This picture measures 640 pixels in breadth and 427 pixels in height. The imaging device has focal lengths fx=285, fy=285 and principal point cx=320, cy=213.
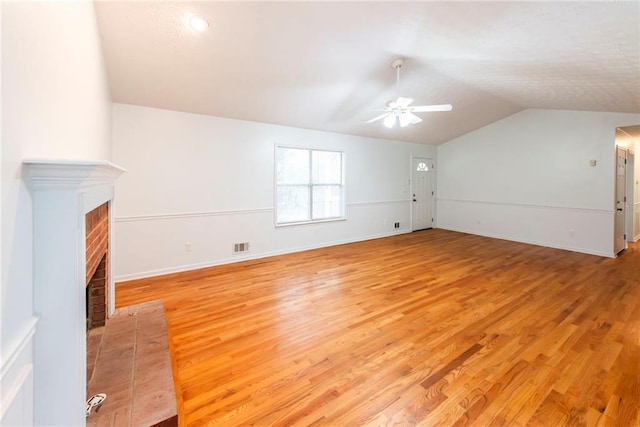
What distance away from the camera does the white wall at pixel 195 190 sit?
3.79 metres

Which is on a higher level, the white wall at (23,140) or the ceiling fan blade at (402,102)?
the ceiling fan blade at (402,102)

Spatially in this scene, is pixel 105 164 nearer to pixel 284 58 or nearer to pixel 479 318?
pixel 284 58

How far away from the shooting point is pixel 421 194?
748 centimetres

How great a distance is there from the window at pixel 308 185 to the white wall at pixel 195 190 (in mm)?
178

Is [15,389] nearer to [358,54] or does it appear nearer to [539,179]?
A: [358,54]

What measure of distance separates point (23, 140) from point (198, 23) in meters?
2.02

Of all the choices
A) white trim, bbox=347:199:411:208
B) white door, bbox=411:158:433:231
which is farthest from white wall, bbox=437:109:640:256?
white trim, bbox=347:199:411:208

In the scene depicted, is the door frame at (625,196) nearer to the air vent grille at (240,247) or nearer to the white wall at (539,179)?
the white wall at (539,179)

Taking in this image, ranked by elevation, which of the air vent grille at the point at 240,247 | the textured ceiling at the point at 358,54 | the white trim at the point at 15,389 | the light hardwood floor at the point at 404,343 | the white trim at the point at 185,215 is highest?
the textured ceiling at the point at 358,54

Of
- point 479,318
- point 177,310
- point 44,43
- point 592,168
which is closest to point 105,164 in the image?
point 44,43

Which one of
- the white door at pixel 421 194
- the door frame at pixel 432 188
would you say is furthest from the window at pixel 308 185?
the white door at pixel 421 194

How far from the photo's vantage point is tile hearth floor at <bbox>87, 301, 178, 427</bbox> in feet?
4.82

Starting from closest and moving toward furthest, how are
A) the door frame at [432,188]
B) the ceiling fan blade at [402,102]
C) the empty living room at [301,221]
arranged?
the empty living room at [301,221] → the ceiling fan blade at [402,102] → the door frame at [432,188]

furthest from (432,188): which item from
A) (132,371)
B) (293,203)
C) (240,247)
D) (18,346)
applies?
(18,346)
